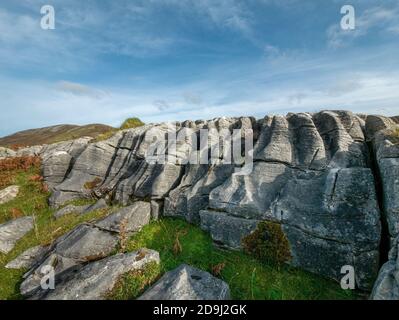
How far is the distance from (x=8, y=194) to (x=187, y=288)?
22.6 m

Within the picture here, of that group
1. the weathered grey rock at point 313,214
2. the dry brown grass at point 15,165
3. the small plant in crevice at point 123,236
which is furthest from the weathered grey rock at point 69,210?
the dry brown grass at point 15,165

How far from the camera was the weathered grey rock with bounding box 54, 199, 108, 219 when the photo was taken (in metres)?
19.9

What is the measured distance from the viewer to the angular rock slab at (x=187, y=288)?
978cm

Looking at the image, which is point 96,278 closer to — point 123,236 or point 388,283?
point 123,236

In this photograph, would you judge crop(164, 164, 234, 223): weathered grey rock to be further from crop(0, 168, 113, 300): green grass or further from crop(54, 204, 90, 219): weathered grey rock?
crop(54, 204, 90, 219): weathered grey rock

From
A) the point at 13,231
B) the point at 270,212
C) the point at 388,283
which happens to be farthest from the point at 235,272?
the point at 13,231

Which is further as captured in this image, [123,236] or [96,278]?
[123,236]

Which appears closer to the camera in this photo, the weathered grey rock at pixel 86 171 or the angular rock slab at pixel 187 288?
the angular rock slab at pixel 187 288

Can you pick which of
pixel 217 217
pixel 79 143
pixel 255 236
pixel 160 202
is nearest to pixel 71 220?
pixel 160 202

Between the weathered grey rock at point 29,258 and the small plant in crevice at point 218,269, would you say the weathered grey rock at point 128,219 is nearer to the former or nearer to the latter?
the weathered grey rock at point 29,258

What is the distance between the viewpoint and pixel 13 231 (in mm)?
18062

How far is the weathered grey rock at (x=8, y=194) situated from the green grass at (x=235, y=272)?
16.5m

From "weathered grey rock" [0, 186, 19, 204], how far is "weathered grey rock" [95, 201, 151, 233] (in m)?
14.2
